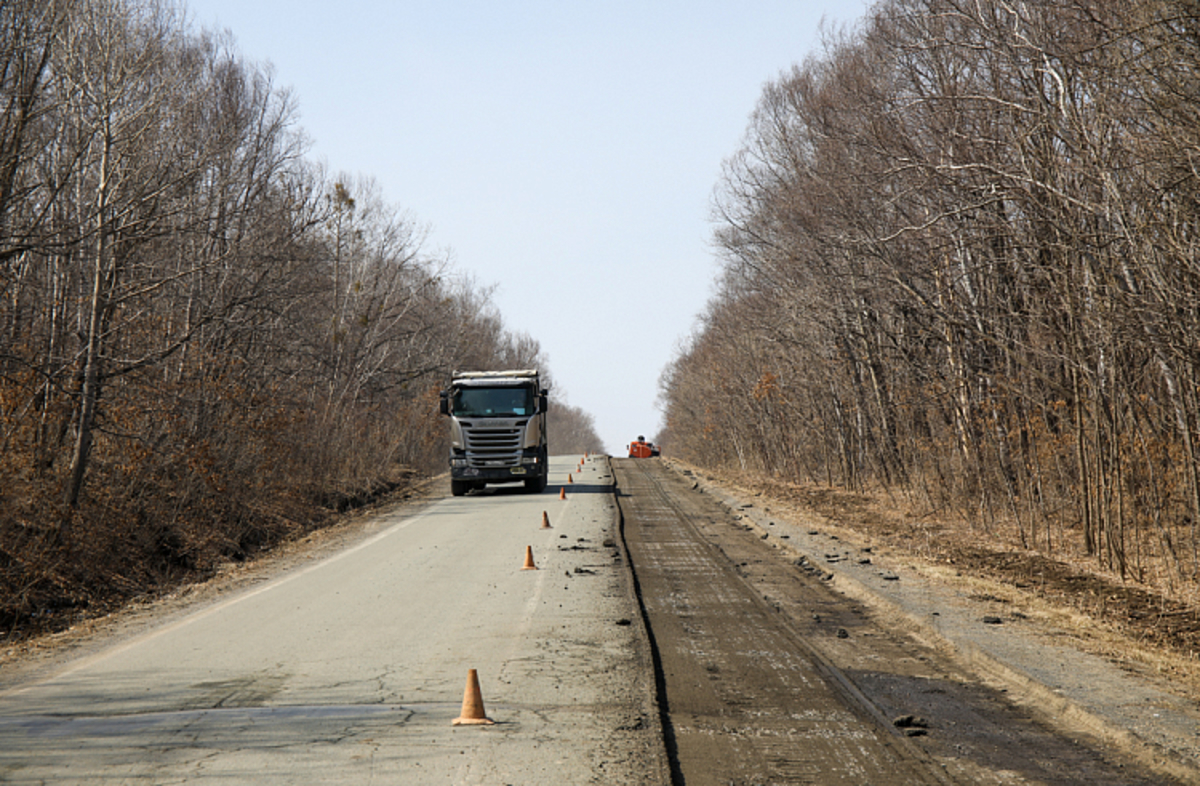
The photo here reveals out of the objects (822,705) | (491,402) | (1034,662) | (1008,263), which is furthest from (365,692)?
(491,402)

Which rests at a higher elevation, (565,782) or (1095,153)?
(1095,153)

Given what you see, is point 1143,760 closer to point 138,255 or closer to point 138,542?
point 138,542

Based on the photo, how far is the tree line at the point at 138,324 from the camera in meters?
13.3

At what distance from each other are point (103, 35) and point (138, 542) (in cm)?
874

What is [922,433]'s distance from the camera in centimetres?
2167

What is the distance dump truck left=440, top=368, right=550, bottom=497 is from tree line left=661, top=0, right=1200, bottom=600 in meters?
7.43

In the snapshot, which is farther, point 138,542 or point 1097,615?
point 138,542

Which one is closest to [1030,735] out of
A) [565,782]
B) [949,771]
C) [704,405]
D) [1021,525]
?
[949,771]

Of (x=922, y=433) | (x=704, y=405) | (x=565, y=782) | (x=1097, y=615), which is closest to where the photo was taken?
(x=565, y=782)

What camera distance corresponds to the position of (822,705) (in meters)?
6.55

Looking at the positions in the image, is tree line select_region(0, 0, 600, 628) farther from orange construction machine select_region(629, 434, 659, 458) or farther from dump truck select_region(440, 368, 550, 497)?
orange construction machine select_region(629, 434, 659, 458)

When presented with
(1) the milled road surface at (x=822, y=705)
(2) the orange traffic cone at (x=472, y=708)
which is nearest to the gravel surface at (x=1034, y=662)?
(1) the milled road surface at (x=822, y=705)

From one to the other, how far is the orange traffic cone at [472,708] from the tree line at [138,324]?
324 inches

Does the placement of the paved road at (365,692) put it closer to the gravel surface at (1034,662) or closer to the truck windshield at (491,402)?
the gravel surface at (1034,662)
